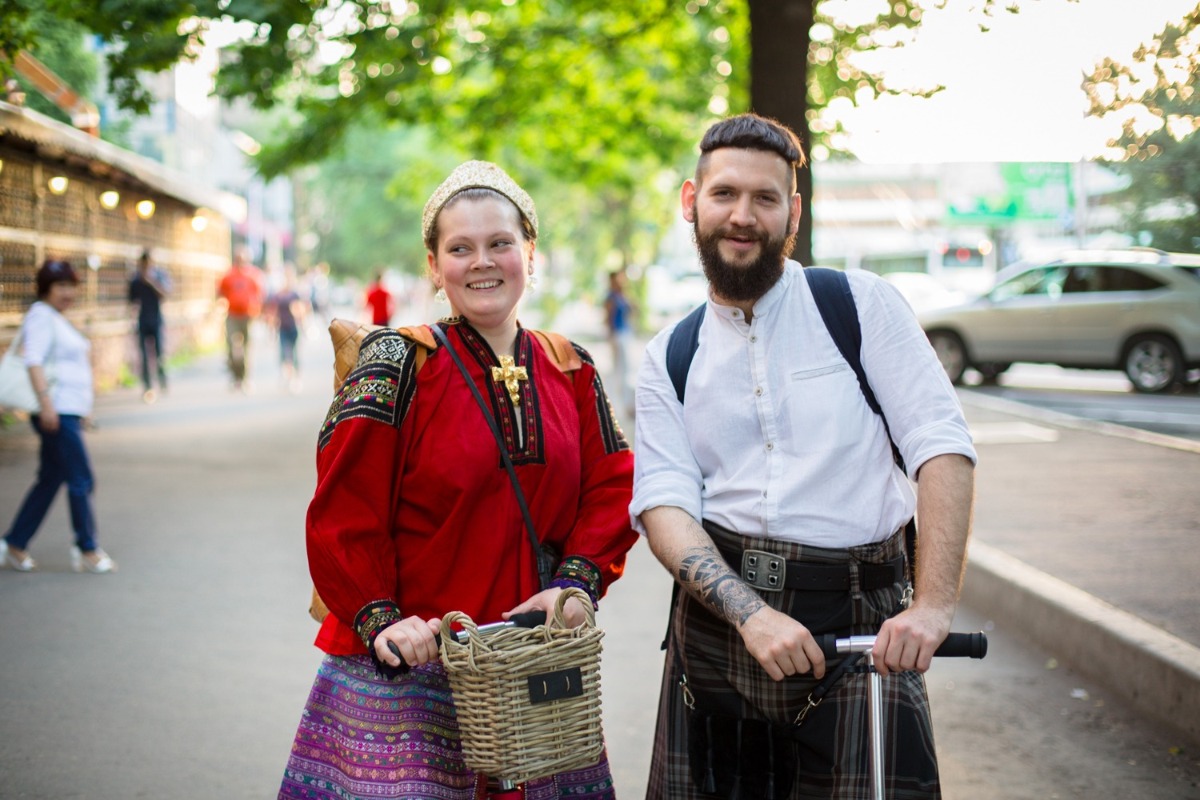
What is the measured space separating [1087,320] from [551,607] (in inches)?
682

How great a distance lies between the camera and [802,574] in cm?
260

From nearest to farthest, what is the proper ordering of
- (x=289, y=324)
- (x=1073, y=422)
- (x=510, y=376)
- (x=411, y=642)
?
(x=411, y=642)
(x=510, y=376)
(x=1073, y=422)
(x=289, y=324)

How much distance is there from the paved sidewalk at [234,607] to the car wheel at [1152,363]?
542 centimetres

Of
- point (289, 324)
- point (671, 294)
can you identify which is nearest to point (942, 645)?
point (289, 324)

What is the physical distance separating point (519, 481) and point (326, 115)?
11.5 metres

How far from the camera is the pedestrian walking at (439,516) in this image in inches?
101

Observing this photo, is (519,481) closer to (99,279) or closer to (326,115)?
(326,115)

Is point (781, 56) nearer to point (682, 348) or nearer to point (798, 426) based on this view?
point (682, 348)

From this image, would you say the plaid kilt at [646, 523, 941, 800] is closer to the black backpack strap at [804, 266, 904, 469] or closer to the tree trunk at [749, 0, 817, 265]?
the black backpack strap at [804, 266, 904, 469]

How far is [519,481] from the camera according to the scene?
2713 mm

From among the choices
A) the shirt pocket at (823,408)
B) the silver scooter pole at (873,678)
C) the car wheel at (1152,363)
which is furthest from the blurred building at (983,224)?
the silver scooter pole at (873,678)

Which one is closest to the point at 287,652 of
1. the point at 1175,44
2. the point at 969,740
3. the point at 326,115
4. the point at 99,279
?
the point at 969,740

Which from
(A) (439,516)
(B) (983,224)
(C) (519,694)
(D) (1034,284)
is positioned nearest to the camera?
(C) (519,694)

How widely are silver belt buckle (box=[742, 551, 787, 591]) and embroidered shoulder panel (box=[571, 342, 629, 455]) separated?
0.47 meters
